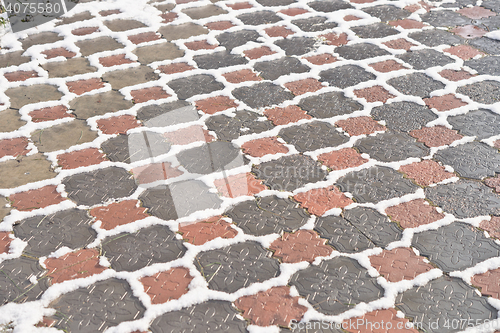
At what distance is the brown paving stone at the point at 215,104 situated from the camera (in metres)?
2.92

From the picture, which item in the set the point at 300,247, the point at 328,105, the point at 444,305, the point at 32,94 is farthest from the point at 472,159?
the point at 32,94

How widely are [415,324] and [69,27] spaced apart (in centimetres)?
340

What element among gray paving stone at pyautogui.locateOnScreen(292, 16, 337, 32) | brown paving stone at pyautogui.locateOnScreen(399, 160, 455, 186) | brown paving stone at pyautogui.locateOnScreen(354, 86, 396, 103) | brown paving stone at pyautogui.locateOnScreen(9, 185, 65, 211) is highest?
gray paving stone at pyautogui.locateOnScreen(292, 16, 337, 32)

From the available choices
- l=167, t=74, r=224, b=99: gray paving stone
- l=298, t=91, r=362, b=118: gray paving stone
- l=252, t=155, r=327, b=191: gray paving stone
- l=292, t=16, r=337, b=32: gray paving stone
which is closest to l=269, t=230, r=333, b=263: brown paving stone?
l=252, t=155, r=327, b=191: gray paving stone

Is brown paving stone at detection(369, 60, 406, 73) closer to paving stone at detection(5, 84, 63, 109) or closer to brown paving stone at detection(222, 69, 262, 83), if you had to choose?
brown paving stone at detection(222, 69, 262, 83)

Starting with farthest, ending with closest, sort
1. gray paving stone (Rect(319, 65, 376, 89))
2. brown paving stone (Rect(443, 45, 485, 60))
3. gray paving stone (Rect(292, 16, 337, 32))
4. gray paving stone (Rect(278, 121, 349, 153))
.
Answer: gray paving stone (Rect(292, 16, 337, 32)) < brown paving stone (Rect(443, 45, 485, 60)) < gray paving stone (Rect(319, 65, 376, 89)) < gray paving stone (Rect(278, 121, 349, 153))

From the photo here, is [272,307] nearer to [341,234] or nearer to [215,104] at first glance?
[341,234]

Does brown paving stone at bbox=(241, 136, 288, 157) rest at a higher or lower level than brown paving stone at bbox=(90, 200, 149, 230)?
higher

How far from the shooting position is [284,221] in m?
2.17

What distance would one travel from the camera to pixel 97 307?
179 centimetres

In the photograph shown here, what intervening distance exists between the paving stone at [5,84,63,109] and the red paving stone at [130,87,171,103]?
0.47 meters

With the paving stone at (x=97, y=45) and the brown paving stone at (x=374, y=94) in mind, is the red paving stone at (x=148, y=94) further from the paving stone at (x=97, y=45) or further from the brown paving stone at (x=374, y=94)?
the brown paving stone at (x=374, y=94)

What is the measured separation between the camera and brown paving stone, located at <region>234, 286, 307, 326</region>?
5.71ft

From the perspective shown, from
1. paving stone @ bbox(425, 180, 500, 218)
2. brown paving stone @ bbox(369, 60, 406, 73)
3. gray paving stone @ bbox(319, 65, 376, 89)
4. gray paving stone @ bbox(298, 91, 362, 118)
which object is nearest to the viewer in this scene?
paving stone @ bbox(425, 180, 500, 218)
